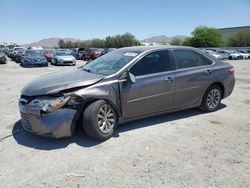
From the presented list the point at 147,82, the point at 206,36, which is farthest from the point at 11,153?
the point at 206,36

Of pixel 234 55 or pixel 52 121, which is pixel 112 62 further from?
pixel 234 55

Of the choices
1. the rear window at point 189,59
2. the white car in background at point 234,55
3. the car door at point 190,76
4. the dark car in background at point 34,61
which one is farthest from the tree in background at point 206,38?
the car door at point 190,76

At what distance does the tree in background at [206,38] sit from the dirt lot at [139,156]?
70695 millimetres

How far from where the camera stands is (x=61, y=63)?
72.7 ft

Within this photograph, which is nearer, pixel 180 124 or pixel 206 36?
pixel 180 124

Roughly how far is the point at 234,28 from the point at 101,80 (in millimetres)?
113681

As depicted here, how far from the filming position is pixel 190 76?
17.6 ft

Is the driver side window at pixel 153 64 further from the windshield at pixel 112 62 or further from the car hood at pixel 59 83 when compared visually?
the car hood at pixel 59 83

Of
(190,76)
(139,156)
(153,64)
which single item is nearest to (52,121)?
(139,156)

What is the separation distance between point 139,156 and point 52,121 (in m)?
1.49

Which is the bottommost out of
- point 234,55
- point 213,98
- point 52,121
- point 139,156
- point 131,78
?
point 234,55

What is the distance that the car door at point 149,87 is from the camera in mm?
4543

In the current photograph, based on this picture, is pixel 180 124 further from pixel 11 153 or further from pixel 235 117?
pixel 11 153

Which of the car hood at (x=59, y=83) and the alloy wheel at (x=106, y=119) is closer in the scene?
the car hood at (x=59, y=83)
